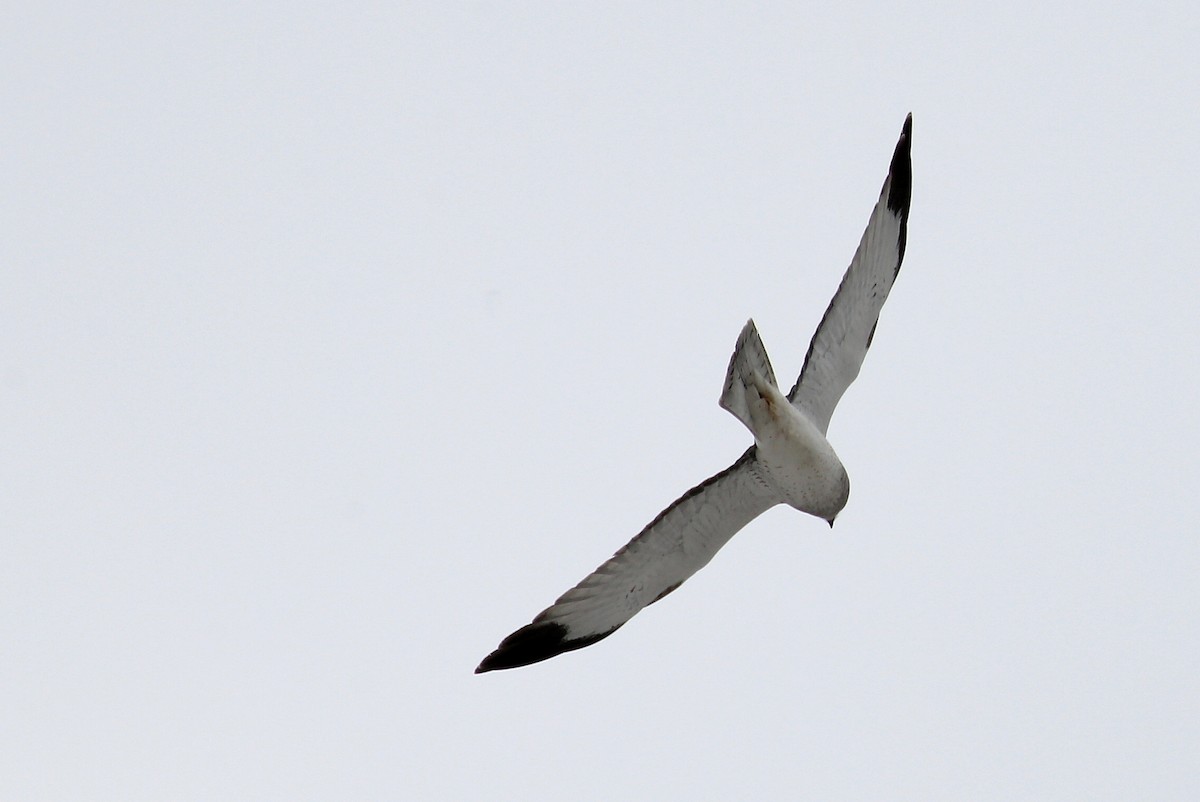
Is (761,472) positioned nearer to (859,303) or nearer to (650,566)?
(650,566)

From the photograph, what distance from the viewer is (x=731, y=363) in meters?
8.63

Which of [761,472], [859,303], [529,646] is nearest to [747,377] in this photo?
[761,472]

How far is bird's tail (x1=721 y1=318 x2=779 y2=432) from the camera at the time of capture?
8477 mm

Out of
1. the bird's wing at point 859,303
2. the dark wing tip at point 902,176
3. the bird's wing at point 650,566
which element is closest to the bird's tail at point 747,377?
the bird's wing at point 650,566

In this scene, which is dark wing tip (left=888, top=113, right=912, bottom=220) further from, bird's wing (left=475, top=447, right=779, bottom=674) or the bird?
bird's wing (left=475, top=447, right=779, bottom=674)

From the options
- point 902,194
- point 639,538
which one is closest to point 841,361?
point 902,194

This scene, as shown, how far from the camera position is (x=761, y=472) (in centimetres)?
892

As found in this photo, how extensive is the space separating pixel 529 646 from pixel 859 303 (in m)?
3.56

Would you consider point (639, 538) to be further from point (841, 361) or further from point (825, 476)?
point (841, 361)

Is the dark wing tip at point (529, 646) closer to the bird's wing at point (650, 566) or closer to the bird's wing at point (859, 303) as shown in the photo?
the bird's wing at point (650, 566)

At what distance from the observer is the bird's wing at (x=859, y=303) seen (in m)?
Answer: 9.18

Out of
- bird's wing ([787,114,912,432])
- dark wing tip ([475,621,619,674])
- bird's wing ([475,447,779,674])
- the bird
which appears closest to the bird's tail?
the bird

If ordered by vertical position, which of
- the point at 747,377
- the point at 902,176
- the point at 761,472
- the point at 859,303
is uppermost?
the point at 902,176

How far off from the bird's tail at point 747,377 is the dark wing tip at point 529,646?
2.12 m
